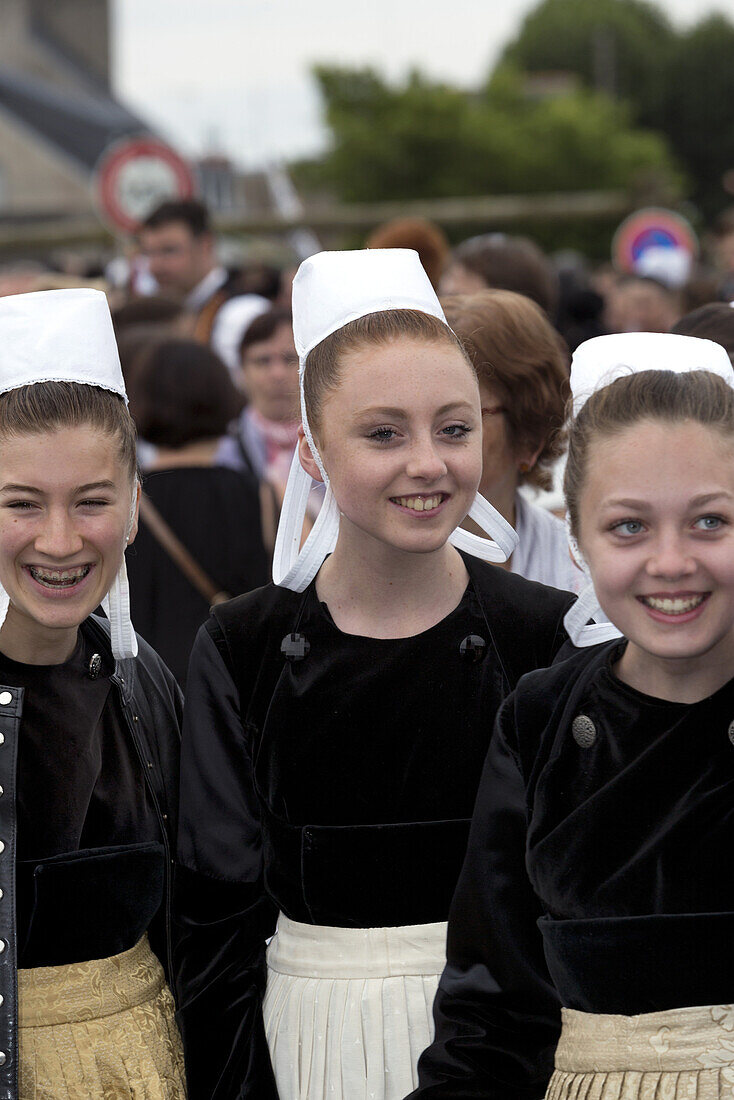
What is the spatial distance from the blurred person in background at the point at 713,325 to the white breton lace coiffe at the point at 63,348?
1416 mm

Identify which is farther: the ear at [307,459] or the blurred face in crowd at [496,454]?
the blurred face in crowd at [496,454]

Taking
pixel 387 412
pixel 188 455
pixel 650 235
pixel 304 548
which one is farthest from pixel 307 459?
pixel 650 235

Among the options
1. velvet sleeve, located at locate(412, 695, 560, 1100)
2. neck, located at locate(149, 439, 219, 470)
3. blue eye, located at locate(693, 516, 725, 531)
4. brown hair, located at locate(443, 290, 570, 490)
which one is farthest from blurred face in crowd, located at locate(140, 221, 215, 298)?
blue eye, located at locate(693, 516, 725, 531)

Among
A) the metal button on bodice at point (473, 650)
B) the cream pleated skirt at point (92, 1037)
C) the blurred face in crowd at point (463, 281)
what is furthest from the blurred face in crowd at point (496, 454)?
the blurred face in crowd at point (463, 281)

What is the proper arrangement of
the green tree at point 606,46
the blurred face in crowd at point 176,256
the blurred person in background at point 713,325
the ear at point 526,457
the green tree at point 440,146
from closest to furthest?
the blurred person in background at point 713,325 < the ear at point 526,457 < the blurred face in crowd at point 176,256 < the green tree at point 440,146 < the green tree at point 606,46

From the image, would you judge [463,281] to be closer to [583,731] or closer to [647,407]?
[647,407]

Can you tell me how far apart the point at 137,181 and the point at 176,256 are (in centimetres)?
387

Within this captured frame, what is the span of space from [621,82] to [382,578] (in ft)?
281

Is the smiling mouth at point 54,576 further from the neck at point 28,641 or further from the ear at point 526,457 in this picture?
the ear at point 526,457

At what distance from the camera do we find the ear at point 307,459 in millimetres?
2934

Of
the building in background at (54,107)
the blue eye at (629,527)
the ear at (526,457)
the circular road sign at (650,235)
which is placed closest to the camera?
the blue eye at (629,527)

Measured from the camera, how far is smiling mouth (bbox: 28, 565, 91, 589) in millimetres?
2777

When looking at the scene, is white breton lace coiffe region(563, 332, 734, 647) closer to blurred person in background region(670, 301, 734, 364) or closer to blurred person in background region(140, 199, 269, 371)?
blurred person in background region(670, 301, 734, 364)

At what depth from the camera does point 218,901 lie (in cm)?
279
